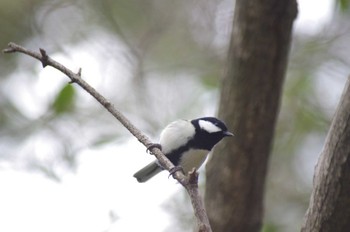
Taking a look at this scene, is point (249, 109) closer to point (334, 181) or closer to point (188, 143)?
point (188, 143)

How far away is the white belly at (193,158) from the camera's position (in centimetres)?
283

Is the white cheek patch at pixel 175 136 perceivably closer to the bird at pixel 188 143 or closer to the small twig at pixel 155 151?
the bird at pixel 188 143

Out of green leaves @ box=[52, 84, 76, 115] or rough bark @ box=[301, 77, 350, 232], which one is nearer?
rough bark @ box=[301, 77, 350, 232]

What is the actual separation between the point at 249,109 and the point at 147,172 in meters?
0.57

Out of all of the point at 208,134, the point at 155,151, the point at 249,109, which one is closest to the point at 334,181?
the point at 155,151

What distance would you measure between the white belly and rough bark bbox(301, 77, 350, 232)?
3.10ft

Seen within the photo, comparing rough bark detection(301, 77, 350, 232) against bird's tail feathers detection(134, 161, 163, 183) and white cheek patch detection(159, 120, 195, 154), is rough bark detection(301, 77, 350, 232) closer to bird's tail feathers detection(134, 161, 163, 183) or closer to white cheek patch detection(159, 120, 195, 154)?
white cheek patch detection(159, 120, 195, 154)

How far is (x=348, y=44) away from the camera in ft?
13.6

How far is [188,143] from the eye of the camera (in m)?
2.87

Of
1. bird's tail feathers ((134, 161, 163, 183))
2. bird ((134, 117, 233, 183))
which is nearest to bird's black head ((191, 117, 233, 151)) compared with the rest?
bird ((134, 117, 233, 183))

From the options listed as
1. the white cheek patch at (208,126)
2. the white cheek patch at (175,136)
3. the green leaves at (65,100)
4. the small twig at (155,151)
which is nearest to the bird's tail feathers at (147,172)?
the white cheek patch at (175,136)

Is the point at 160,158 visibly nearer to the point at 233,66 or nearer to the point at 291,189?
the point at 233,66

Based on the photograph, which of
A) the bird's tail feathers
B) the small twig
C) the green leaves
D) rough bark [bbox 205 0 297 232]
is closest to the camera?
the small twig

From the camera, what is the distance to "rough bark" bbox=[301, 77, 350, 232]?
180cm
